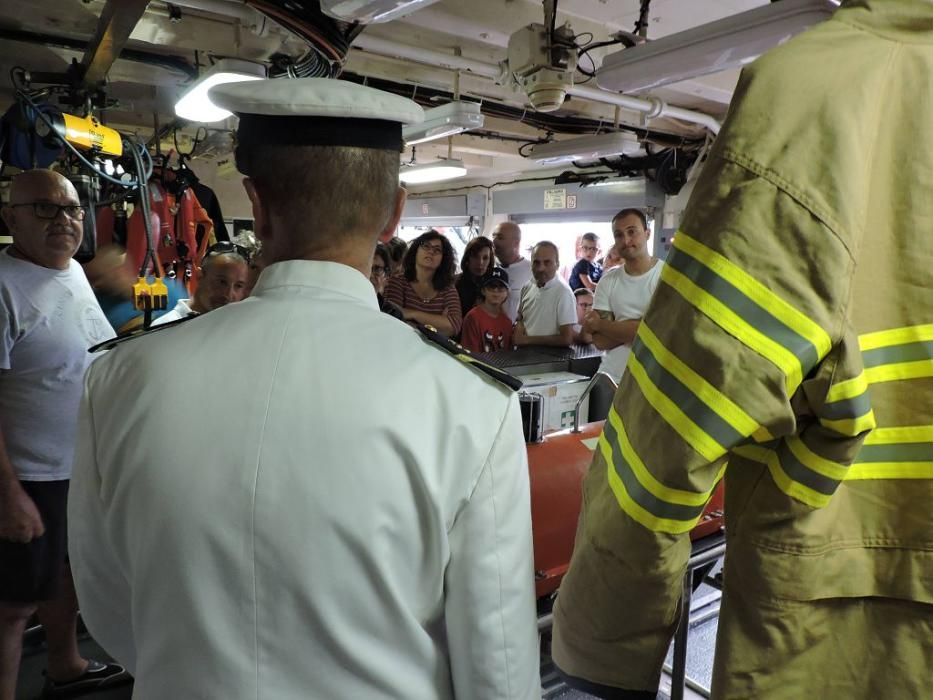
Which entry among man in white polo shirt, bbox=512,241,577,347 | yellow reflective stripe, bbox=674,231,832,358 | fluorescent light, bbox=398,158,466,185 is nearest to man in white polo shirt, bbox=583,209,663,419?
man in white polo shirt, bbox=512,241,577,347

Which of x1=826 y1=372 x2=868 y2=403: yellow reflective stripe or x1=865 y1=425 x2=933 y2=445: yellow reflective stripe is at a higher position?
x1=826 y1=372 x2=868 y2=403: yellow reflective stripe

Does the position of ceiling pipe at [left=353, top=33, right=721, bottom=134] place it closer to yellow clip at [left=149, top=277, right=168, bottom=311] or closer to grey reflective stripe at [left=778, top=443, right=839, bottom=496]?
yellow clip at [left=149, top=277, right=168, bottom=311]

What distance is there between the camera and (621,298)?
371 cm

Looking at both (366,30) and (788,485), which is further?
(366,30)

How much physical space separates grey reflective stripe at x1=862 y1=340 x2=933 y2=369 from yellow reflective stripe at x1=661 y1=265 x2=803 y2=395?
0.12 metres

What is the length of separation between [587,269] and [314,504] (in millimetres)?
6662

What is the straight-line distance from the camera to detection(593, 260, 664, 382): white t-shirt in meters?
3.53

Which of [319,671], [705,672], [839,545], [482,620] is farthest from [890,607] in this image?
[705,672]

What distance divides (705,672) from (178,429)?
257cm

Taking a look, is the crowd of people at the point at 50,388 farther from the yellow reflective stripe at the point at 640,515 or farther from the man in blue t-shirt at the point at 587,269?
the man in blue t-shirt at the point at 587,269

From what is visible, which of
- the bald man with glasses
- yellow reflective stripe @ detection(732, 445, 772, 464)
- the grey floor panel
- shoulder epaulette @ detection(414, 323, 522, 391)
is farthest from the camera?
the grey floor panel

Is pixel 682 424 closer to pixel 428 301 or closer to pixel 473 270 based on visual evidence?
pixel 428 301

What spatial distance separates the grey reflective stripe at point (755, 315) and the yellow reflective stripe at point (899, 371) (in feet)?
0.38

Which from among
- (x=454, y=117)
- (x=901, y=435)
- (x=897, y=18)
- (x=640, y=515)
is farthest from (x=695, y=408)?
(x=454, y=117)
